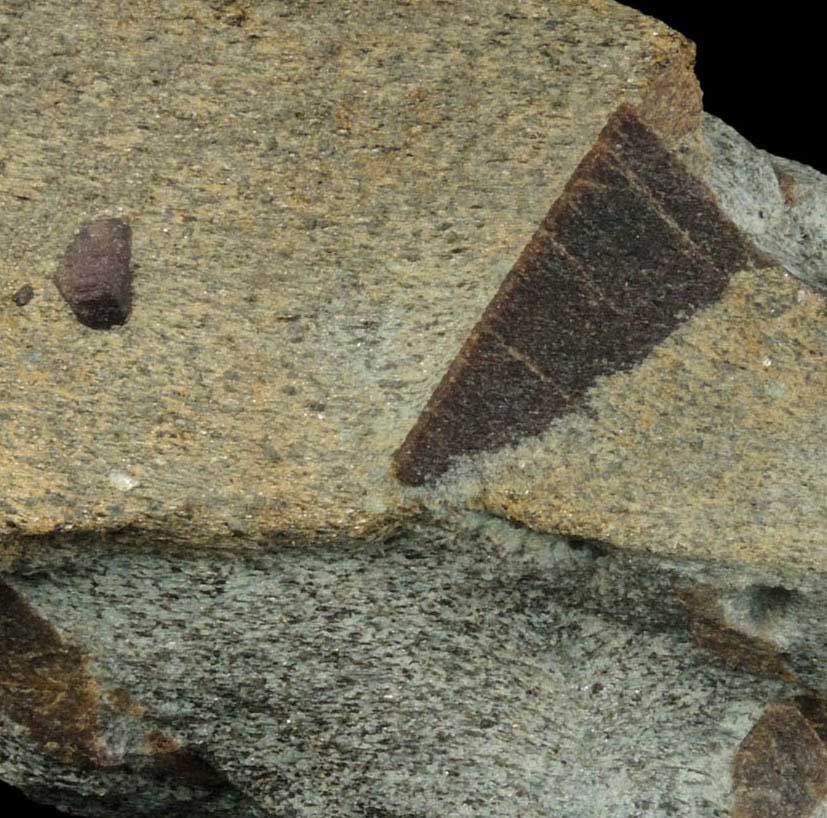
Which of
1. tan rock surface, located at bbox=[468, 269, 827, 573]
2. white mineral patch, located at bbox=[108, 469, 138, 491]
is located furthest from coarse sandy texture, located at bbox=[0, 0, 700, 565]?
tan rock surface, located at bbox=[468, 269, 827, 573]

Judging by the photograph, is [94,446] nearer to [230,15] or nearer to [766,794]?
[230,15]

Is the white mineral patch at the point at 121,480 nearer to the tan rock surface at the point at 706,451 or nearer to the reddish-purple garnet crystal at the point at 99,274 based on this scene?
the reddish-purple garnet crystal at the point at 99,274

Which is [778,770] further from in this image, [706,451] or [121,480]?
[121,480]

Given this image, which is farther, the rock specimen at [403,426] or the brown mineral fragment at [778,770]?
the brown mineral fragment at [778,770]

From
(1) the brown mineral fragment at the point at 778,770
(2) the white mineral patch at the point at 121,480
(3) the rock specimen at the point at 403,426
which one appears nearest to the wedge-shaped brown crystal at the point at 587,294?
(3) the rock specimen at the point at 403,426

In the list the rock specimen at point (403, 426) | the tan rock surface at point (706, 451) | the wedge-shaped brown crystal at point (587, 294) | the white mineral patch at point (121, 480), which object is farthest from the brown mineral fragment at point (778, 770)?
the white mineral patch at point (121, 480)

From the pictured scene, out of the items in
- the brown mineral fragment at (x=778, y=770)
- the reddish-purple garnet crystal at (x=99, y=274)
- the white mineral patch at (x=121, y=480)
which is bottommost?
the brown mineral fragment at (x=778, y=770)

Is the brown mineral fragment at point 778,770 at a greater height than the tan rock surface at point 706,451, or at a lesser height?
lesser
